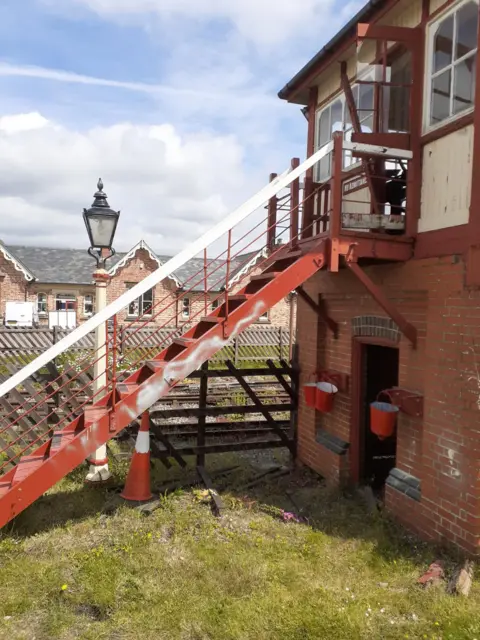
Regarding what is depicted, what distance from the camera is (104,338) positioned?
680 cm

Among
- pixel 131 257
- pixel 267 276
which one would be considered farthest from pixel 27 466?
pixel 131 257

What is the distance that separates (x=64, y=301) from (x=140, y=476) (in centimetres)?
2573

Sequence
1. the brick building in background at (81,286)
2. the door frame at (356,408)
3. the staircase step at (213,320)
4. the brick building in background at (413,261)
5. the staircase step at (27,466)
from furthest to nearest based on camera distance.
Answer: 1. the brick building in background at (81,286)
2. the door frame at (356,408)
3. the staircase step at (213,320)
4. the staircase step at (27,466)
5. the brick building in background at (413,261)

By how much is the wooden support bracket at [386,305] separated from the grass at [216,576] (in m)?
2.05

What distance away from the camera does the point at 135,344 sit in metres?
21.4

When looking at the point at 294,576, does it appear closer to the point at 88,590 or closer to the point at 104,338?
the point at 88,590

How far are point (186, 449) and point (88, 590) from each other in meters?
2.94

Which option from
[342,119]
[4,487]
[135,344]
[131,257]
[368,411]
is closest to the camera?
[4,487]

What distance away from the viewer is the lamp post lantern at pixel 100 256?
6242 mm

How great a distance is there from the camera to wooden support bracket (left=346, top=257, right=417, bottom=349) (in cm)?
543

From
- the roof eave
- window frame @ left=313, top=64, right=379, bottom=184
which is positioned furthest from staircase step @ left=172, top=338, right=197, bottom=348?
the roof eave

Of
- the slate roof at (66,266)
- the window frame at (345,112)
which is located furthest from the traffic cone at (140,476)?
the slate roof at (66,266)

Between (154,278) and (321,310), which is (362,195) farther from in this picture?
(154,278)

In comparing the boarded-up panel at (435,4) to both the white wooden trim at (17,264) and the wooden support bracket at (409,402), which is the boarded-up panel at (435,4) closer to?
the wooden support bracket at (409,402)
